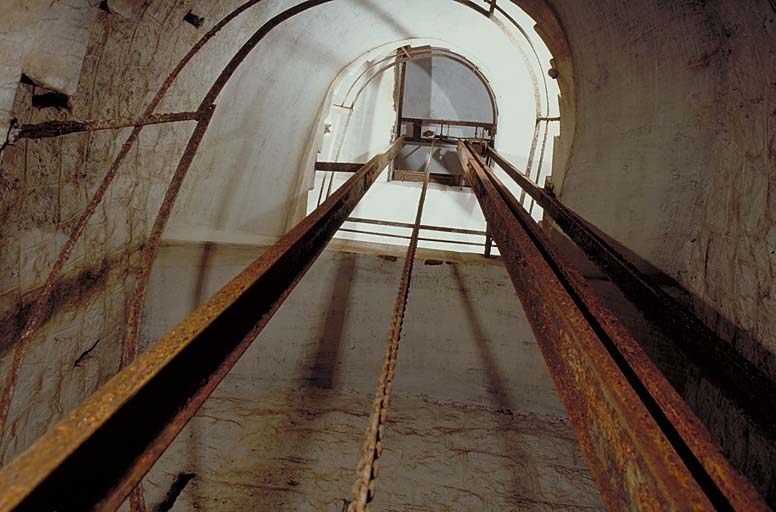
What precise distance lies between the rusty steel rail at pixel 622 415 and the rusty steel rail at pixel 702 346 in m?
0.55

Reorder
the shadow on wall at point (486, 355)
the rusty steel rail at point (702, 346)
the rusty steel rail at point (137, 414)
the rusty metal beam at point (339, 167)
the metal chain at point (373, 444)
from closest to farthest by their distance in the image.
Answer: the rusty steel rail at point (137, 414) < the metal chain at point (373, 444) < the rusty steel rail at point (702, 346) < the shadow on wall at point (486, 355) < the rusty metal beam at point (339, 167)

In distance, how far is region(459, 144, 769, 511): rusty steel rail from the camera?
24.5 inches

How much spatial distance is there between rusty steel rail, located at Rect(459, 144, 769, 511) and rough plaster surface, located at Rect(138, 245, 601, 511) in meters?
1.86

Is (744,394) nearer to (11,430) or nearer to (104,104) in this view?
(104,104)

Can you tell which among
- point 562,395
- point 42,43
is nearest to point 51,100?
point 42,43

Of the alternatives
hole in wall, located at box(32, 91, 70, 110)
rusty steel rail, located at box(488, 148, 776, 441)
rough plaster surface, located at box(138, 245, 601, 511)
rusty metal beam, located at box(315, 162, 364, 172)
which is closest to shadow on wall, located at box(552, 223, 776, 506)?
rusty steel rail, located at box(488, 148, 776, 441)

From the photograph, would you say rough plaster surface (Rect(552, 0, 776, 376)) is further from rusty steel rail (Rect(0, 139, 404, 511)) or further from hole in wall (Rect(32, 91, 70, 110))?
hole in wall (Rect(32, 91, 70, 110))

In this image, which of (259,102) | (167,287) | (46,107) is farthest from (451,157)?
(46,107)

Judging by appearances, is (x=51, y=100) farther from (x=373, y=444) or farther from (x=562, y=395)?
(x=562, y=395)

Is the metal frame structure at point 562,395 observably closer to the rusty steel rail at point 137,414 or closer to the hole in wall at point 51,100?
the rusty steel rail at point 137,414

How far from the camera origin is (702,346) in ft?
4.57

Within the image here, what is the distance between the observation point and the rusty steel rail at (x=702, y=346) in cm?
122

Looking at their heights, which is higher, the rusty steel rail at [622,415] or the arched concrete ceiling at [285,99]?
the arched concrete ceiling at [285,99]

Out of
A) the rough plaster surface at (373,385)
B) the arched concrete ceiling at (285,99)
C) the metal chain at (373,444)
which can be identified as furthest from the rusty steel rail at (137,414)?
the arched concrete ceiling at (285,99)
